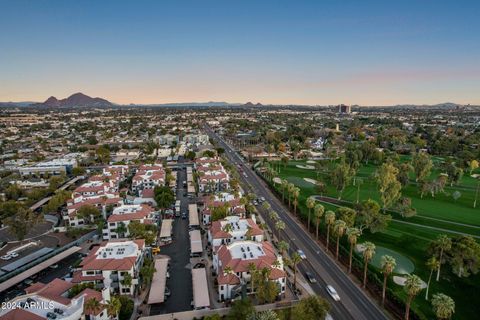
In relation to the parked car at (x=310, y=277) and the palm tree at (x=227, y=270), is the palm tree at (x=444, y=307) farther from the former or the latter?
the palm tree at (x=227, y=270)

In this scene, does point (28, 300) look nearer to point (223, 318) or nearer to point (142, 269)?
point (142, 269)

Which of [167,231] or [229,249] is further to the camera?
[167,231]

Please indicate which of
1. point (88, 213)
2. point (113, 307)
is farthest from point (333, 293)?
point (88, 213)

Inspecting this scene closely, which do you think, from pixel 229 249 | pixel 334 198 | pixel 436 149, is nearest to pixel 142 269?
pixel 229 249

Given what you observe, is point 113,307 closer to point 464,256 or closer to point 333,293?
point 333,293

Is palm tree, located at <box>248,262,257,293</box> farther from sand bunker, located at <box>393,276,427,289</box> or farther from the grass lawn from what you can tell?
sand bunker, located at <box>393,276,427,289</box>

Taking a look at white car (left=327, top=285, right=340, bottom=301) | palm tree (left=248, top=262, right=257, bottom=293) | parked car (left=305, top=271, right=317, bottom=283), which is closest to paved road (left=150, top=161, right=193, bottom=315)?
palm tree (left=248, top=262, right=257, bottom=293)
